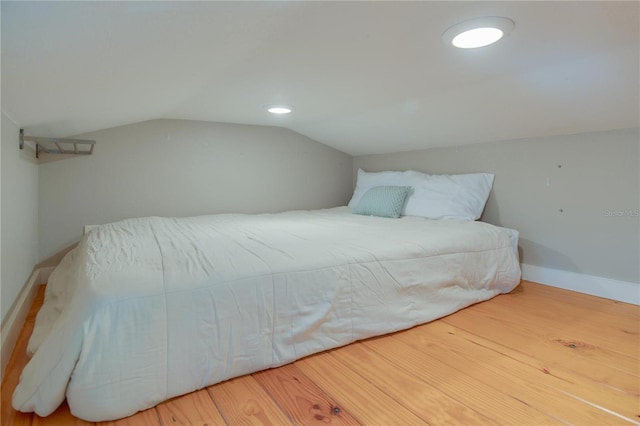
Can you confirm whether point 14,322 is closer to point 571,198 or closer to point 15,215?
point 15,215

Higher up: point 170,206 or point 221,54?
point 221,54

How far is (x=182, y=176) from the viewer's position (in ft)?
10.2

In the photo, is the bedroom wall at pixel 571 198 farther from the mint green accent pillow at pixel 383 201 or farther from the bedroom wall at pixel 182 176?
the bedroom wall at pixel 182 176

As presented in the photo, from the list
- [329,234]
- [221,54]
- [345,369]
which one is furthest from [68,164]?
[345,369]

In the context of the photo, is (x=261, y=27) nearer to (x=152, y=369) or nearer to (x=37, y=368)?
(x=152, y=369)

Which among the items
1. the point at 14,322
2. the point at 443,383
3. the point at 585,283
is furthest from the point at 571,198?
the point at 14,322

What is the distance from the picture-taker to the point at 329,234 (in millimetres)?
2074

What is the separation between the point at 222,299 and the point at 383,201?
194cm

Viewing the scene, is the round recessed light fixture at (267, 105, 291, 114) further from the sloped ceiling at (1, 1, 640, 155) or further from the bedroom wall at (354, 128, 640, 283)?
the bedroom wall at (354, 128, 640, 283)

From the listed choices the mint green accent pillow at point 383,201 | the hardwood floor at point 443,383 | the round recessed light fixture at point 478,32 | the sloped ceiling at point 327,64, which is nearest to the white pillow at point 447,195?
the mint green accent pillow at point 383,201

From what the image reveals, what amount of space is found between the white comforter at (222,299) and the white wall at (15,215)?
0.19 meters

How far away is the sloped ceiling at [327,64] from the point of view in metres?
1.00

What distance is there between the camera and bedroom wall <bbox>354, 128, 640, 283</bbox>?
6.70 ft

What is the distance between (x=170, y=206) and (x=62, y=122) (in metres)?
1.17
